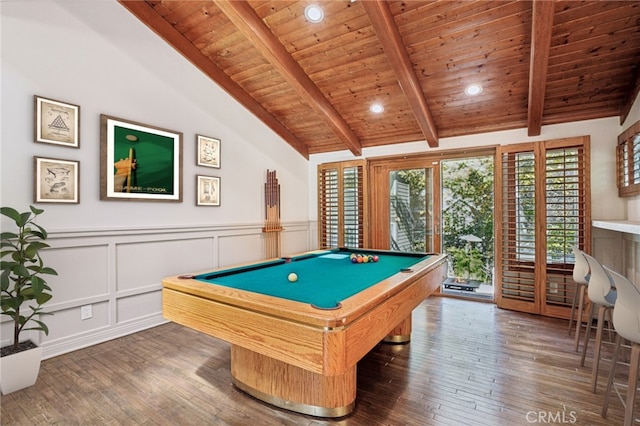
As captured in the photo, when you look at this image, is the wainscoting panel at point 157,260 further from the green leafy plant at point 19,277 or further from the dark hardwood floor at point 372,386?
the green leafy plant at point 19,277

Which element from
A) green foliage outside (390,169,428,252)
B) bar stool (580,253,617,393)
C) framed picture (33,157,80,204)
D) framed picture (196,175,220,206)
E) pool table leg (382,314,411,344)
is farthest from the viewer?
green foliage outside (390,169,428,252)

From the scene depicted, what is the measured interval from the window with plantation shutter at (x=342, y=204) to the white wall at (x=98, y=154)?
1.90 m

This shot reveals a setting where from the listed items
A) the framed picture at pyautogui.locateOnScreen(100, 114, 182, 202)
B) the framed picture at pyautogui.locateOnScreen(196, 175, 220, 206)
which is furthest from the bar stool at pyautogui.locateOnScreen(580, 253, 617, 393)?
the framed picture at pyautogui.locateOnScreen(100, 114, 182, 202)

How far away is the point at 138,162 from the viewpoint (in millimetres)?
3391

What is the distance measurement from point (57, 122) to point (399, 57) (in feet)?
10.9

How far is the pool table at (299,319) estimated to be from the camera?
1.43 metres

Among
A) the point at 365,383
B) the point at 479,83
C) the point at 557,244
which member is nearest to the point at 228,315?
the point at 365,383

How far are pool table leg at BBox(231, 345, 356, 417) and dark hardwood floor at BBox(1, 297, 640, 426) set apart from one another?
0.06m

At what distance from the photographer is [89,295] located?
300 cm

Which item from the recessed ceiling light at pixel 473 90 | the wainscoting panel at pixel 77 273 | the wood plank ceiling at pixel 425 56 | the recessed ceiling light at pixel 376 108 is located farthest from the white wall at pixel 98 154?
the recessed ceiling light at pixel 473 90

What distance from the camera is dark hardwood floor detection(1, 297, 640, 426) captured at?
6.32 feet

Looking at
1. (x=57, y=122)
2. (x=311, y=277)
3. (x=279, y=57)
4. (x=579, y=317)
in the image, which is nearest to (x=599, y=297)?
(x=579, y=317)

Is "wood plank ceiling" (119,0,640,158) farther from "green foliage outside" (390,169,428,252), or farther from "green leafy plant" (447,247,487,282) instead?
"green leafy plant" (447,247,487,282)

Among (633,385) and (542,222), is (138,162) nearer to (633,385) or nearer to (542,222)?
(633,385)
